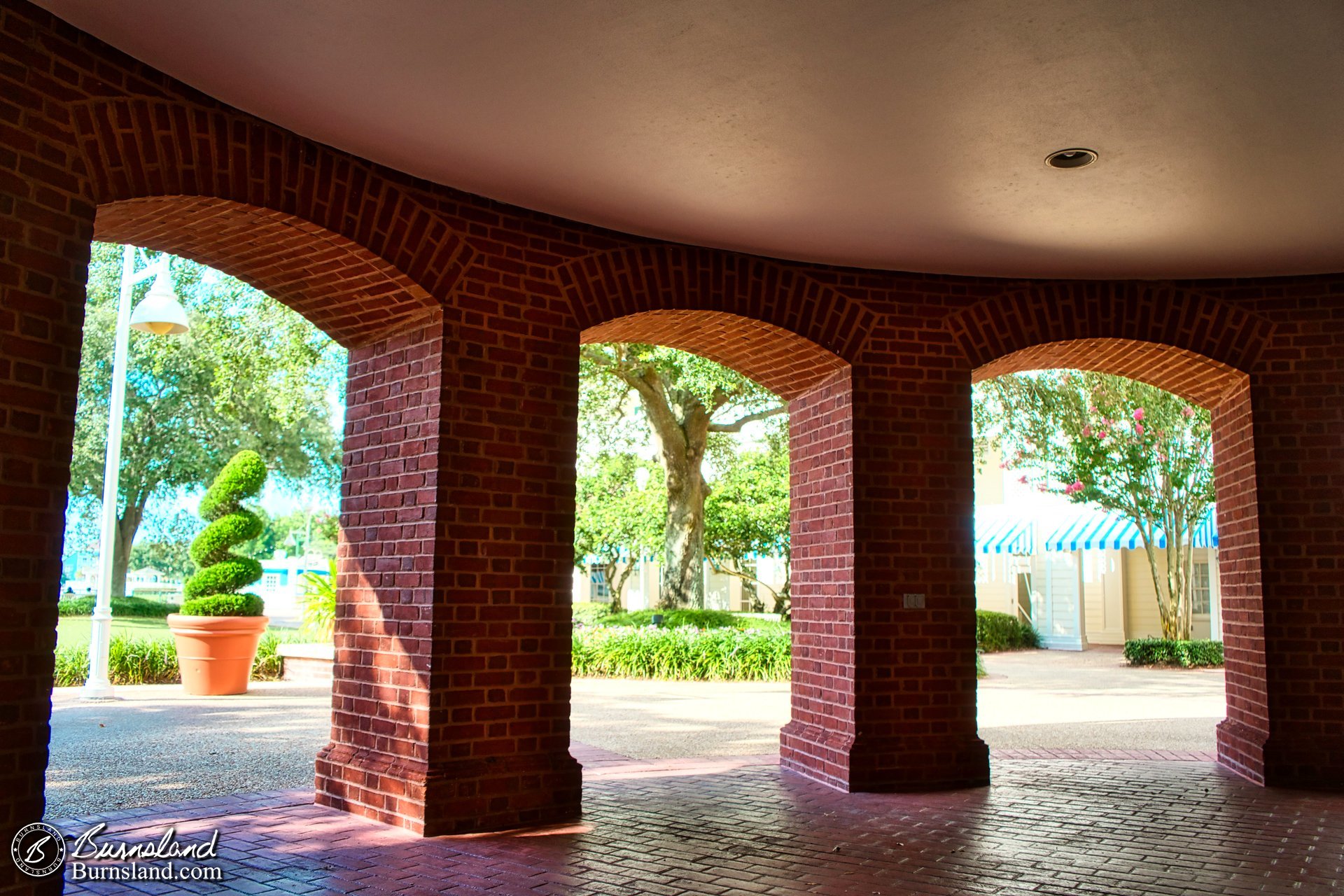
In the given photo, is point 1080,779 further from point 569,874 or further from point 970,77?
point 970,77

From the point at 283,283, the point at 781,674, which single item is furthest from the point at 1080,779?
the point at 781,674

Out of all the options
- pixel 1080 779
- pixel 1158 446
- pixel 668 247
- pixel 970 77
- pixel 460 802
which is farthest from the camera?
pixel 1158 446

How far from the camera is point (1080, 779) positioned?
7184mm

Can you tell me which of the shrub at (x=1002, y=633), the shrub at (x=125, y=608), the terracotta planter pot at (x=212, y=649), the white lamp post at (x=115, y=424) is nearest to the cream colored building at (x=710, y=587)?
the shrub at (x=1002, y=633)

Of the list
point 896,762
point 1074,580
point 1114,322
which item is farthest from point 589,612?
point 1114,322

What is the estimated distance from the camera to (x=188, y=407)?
86.1 feet

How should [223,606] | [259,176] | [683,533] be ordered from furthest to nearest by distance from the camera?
[683,533] → [223,606] → [259,176]

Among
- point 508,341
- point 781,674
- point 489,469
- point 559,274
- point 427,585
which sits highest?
point 559,274

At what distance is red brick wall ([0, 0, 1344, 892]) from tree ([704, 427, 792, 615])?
11.9 meters

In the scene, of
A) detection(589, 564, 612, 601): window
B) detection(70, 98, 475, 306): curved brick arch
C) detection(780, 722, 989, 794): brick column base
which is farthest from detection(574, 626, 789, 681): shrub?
detection(589, 564, 612, 601): window

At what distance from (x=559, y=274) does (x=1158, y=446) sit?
48.8 ft

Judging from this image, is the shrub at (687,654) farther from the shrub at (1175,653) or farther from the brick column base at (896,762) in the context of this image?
the brick column base at (896,762)

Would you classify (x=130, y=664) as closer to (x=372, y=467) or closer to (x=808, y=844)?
(x=372, y=467)

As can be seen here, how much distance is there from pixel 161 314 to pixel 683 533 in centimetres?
862
